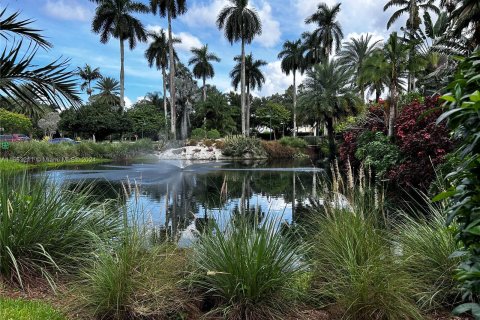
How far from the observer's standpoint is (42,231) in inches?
166

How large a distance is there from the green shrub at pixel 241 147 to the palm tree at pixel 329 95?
20.6ft

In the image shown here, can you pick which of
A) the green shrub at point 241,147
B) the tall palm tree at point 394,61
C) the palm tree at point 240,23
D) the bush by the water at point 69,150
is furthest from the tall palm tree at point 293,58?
the tall palm tree at point 394,61

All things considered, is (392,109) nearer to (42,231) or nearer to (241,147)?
(42,231)

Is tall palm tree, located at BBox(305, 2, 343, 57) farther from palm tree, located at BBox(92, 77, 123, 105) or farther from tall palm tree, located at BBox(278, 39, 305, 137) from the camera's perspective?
palm tree, located at BBox(92, 77, 123, 105)

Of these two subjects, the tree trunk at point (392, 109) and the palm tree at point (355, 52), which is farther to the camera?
the palm tree at point (355, 52)

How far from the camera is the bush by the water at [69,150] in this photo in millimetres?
26859

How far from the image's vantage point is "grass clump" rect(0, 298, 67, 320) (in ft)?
10.4

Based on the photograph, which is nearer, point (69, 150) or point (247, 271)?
point (247, 271)

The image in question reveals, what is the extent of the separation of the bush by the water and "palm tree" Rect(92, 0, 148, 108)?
32.8ft

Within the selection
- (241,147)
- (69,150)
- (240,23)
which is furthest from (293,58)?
(69,150)

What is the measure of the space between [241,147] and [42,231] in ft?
121

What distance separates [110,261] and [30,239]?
1276 millimetres

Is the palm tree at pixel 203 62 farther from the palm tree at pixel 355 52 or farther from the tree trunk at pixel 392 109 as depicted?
the tree trunk at pixel 392 109

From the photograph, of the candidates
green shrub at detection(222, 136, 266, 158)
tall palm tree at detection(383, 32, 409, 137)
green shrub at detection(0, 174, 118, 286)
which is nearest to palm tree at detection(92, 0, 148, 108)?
green shrub at detection(222, 136, 266, 158)
